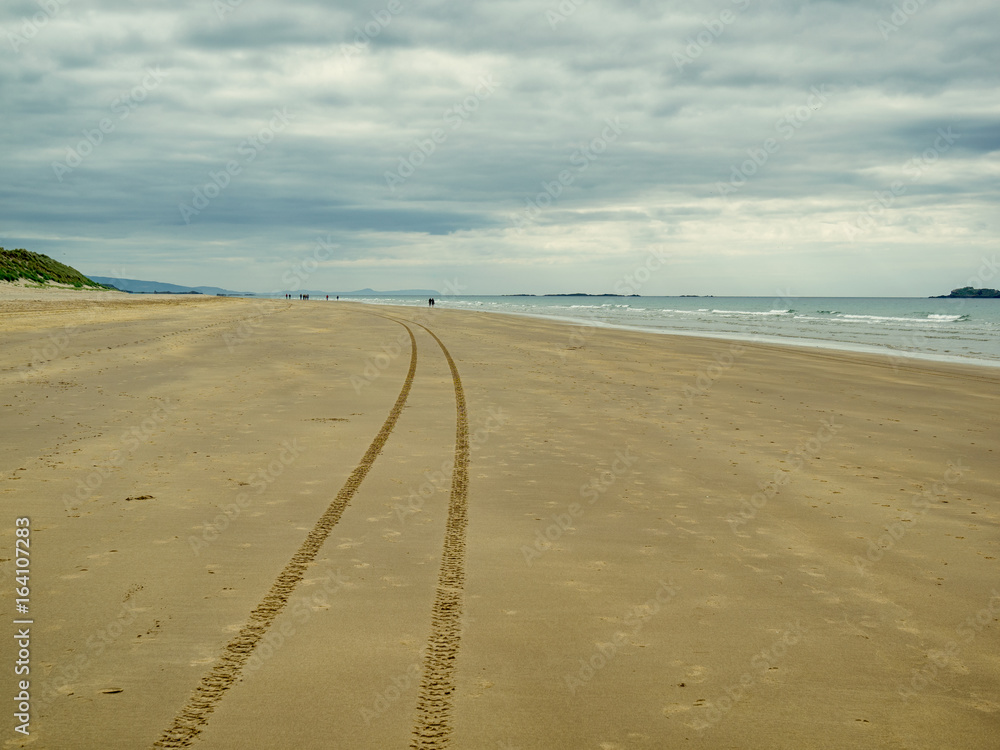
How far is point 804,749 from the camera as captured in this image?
3.35 metres

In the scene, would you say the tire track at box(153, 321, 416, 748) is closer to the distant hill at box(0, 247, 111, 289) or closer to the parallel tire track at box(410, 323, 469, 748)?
the parallel tire track at box(410, 323, 469, 748)

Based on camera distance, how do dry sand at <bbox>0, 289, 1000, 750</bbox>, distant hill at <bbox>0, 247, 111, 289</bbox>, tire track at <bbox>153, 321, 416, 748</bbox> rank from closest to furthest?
tire track at <bbox>153, 321, 416, 748</bbox> → dry sand at <bbox>0, 289, 1000, 750</bbox> → distant hill at <bbox>0, 247, 111, 289</bbox>

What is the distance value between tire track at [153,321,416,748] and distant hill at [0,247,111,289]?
61.9 m

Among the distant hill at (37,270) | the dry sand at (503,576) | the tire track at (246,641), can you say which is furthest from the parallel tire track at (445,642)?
the distant hill at (37,270)

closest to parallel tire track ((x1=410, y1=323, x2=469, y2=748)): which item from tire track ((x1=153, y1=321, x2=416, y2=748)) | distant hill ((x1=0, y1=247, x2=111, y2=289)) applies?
tire track ((x1=153, y1=321, x2=416, y2=748))

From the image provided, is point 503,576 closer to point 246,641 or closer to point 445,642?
point 445,642

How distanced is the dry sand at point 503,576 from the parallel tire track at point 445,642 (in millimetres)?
24

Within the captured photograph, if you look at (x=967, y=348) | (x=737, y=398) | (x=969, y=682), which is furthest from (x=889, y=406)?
(x=967, y=348)

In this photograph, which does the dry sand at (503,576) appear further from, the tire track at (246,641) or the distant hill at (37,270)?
the distant hill at (37,270)

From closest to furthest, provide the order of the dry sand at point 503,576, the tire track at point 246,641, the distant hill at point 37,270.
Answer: the tire track at point 246,641 → the dry sand at point 503,576 → the distant hill at point 37,270

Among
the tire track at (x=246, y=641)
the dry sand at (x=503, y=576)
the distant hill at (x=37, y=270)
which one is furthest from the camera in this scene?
the distant hill at (x=37, y=270)

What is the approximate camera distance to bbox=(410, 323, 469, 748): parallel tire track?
3.40m

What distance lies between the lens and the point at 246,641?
13.6ft

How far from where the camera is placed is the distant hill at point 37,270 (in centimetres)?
5879
